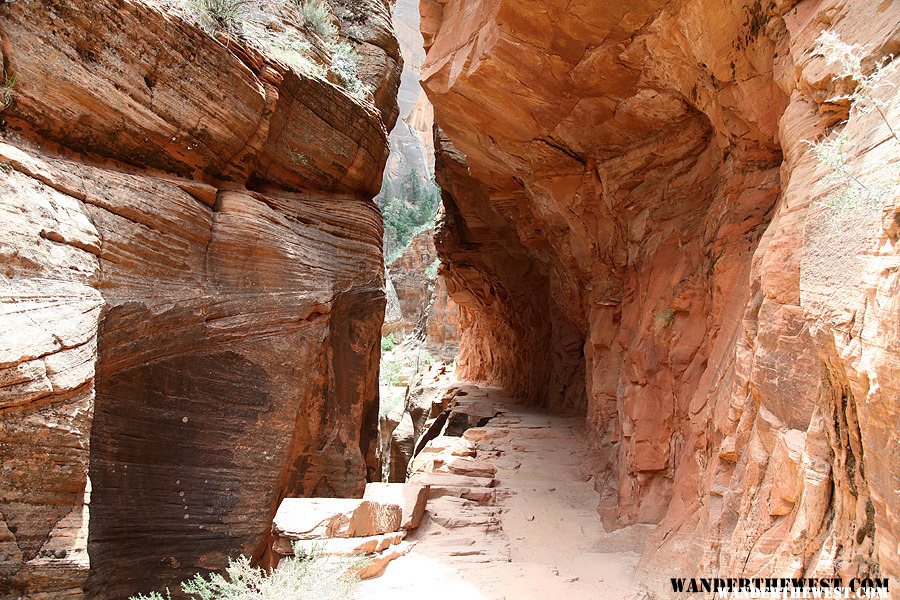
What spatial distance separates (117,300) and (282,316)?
6.77 ft

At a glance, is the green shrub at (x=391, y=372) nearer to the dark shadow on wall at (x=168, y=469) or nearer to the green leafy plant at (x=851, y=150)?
the dark shadow on wall at (x=168, y=469)

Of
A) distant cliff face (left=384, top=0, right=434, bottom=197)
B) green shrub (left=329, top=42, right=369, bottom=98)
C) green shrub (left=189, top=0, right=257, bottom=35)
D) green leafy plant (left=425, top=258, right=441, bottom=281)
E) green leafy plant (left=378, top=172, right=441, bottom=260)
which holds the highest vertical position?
distant cliff face (left=384, top=0, right=434, bottom=197)

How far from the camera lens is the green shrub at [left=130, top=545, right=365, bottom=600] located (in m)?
4.95

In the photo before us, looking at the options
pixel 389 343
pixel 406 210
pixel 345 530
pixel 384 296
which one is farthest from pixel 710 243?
pixel 406 210

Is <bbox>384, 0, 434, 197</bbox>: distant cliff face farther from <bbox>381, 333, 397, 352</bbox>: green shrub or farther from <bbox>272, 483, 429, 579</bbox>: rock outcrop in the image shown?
<bbox>272, 483, 429, 579</bbox>: rock outcrop

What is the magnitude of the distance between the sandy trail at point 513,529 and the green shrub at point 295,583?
56cm

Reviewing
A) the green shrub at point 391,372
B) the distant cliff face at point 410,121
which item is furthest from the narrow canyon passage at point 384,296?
the distant cliff face at point 410,121

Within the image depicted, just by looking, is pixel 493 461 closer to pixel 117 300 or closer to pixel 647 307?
pixel 647 307

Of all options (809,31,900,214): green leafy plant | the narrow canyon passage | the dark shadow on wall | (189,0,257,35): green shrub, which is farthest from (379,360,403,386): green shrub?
(809,31,900,214): green leafy plant

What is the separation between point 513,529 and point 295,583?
452 cm

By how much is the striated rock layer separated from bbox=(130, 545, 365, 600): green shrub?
3.28 meters

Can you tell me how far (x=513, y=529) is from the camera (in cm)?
894

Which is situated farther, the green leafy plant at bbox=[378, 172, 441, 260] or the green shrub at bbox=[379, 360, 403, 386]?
the green leafy plant at bbox=[378, 172, 441, 260]

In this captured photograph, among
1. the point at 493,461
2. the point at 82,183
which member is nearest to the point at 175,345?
the point at 82,183
